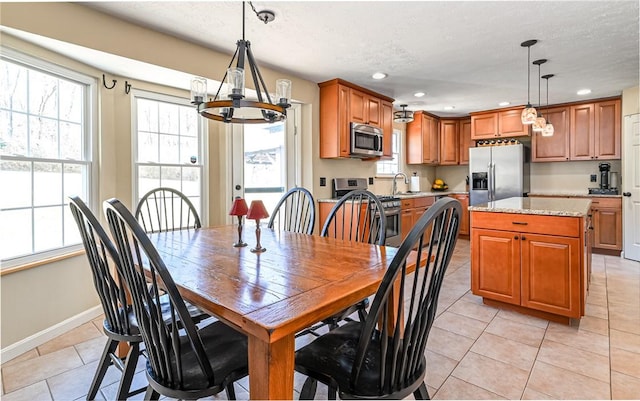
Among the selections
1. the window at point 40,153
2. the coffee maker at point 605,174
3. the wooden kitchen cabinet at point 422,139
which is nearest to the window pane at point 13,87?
the window at point 40,153

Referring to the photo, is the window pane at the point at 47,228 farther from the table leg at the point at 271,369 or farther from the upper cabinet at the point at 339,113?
the upper cabinet at the point at 339,113

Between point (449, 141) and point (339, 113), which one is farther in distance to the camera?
point (449, 141)

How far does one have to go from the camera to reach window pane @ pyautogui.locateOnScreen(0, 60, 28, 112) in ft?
6.98

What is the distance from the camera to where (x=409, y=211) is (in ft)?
16.0

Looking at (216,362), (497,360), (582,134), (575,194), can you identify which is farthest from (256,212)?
(582,134)

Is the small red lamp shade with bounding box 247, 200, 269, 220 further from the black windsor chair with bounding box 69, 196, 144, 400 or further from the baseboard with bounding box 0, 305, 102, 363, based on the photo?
the baseboard with bounding box 0, 305, 102, 363

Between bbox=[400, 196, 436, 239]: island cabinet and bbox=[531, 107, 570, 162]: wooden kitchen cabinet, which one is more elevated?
bbox=[531, 107, 570, 162]: wooden kitchen cabinet

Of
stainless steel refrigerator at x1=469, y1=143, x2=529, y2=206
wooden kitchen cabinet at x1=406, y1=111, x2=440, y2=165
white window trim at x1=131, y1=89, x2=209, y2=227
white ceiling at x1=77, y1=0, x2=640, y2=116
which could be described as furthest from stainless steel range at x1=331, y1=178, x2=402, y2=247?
stainless steel refrigerator at x1=469, y1=143, x2=529, y2=206

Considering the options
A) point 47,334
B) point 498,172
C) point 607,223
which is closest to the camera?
point 47,334

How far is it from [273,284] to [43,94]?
240cm

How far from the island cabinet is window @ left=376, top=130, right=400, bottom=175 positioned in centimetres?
80

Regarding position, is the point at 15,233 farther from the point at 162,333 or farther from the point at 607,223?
the point at 607,223

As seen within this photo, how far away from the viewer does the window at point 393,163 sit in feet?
18.3

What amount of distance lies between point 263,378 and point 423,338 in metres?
0.56
